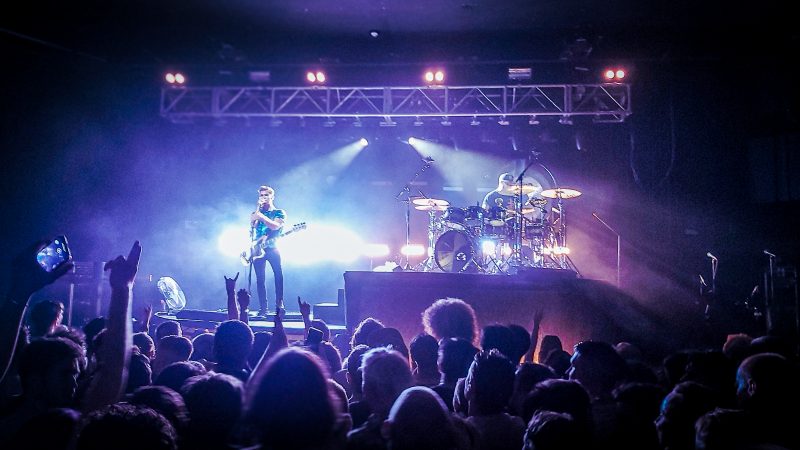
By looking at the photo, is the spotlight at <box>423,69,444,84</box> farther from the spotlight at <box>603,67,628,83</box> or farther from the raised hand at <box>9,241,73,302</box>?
the raised hand at <box>9,241,73,302</box>

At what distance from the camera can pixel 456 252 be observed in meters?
10.8

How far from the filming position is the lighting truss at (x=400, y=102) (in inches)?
460

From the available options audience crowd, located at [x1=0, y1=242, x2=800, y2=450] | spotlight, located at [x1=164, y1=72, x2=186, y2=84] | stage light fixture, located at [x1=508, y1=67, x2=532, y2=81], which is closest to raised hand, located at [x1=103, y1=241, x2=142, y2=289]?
audience crowd, located at [x1=0, y1=242, x2=800, y2=450]

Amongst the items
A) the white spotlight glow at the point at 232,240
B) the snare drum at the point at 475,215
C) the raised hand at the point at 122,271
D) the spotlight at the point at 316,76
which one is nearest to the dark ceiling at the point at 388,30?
the spotlight at the point at 316,76

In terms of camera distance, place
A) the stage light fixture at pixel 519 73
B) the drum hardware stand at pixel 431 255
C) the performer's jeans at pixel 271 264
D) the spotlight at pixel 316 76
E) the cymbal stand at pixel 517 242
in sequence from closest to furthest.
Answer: the performer's jeans at pixel 271 264, the cymbal stand at pixel 517 242, the drum hardware stand at pixel 431 255, the stage light fixture at pixel 519 73, the spotlight at pixel 316 76

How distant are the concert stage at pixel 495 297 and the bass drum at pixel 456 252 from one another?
2.41 m

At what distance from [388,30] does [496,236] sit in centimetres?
446

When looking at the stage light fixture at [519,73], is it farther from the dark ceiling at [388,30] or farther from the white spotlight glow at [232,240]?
the white spotlight glow at [232,240]

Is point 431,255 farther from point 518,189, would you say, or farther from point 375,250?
point 375,250

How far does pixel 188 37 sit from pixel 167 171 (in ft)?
11.2

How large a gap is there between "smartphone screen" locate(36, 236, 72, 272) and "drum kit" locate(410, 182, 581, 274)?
8.29 m

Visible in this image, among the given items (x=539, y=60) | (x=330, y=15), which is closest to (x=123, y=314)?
(x=330, y=15)

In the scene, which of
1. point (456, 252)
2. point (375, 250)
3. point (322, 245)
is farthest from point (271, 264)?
point (375, 250)

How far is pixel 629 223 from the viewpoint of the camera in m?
12.7
